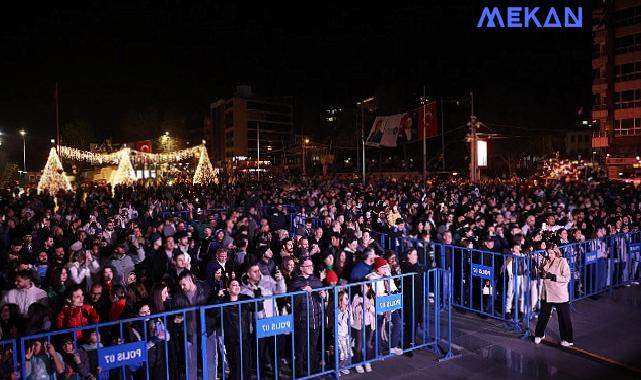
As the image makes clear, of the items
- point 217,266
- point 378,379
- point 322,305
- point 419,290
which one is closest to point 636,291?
point 419,290

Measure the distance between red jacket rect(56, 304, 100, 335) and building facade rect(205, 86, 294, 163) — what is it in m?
101

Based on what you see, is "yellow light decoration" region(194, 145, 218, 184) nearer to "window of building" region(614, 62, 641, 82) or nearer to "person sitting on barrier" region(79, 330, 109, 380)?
"person sitting on barrier" region(79, 330, 109, 380)

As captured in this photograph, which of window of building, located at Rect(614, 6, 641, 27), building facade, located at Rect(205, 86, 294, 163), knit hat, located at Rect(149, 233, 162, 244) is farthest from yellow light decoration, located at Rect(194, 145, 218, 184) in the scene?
building facade, located at Rect(205, 86, 294, 163)

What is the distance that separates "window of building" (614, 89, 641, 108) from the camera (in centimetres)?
4438

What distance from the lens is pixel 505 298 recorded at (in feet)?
27.0

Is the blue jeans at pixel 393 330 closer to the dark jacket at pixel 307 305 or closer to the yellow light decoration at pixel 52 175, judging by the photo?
the dark jacket at pixel 307 305

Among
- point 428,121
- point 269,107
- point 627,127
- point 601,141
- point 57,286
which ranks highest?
point 269,107

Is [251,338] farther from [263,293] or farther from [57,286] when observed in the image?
[57,286]

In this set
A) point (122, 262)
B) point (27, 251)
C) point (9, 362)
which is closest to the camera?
point (9, 362)

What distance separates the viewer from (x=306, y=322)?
6215 millimetres

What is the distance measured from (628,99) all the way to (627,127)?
99.0 inches

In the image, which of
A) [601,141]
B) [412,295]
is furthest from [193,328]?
[601,141]

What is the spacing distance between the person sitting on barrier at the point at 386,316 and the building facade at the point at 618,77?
44.4m

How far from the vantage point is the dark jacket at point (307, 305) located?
20.3 ft
